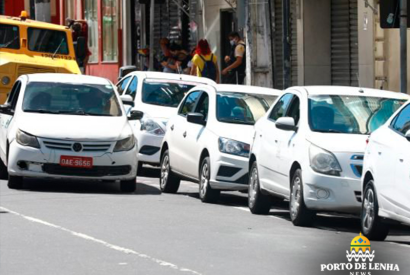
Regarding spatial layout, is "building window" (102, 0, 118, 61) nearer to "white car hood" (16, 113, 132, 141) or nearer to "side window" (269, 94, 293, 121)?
"white car hood" (16, 113, 132, 141)

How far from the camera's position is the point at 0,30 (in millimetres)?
28547

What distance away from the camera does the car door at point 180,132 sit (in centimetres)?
1931

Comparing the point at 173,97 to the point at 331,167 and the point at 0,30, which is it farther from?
the point at 331,167

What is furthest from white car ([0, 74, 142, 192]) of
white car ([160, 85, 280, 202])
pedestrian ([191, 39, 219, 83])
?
pedestrian ([191, 39, 219, 83])

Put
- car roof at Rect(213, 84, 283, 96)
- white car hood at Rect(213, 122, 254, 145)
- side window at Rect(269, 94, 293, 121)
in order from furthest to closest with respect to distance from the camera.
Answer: car roof at Rect(213, 84, 283, 96), white car hood at Rect(213, 122, 254, 145), side window at Rect(269, 94, 293, 121)

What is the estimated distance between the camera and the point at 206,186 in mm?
18047

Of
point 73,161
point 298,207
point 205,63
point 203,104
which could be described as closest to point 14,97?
point 73,161

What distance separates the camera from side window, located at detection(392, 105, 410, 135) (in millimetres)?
13469

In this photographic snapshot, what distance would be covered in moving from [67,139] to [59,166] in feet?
1.22

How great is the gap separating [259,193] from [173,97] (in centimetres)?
729

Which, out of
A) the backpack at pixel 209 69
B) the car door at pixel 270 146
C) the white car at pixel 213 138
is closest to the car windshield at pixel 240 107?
the white car at pixel 213 138

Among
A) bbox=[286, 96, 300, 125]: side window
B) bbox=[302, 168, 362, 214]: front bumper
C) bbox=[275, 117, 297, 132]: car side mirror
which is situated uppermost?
bbox=[286, 96, 300, 125]: side window

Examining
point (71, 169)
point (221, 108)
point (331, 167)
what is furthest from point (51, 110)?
point (331, 167)

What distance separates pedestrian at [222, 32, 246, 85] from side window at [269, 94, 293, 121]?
1386 cm
